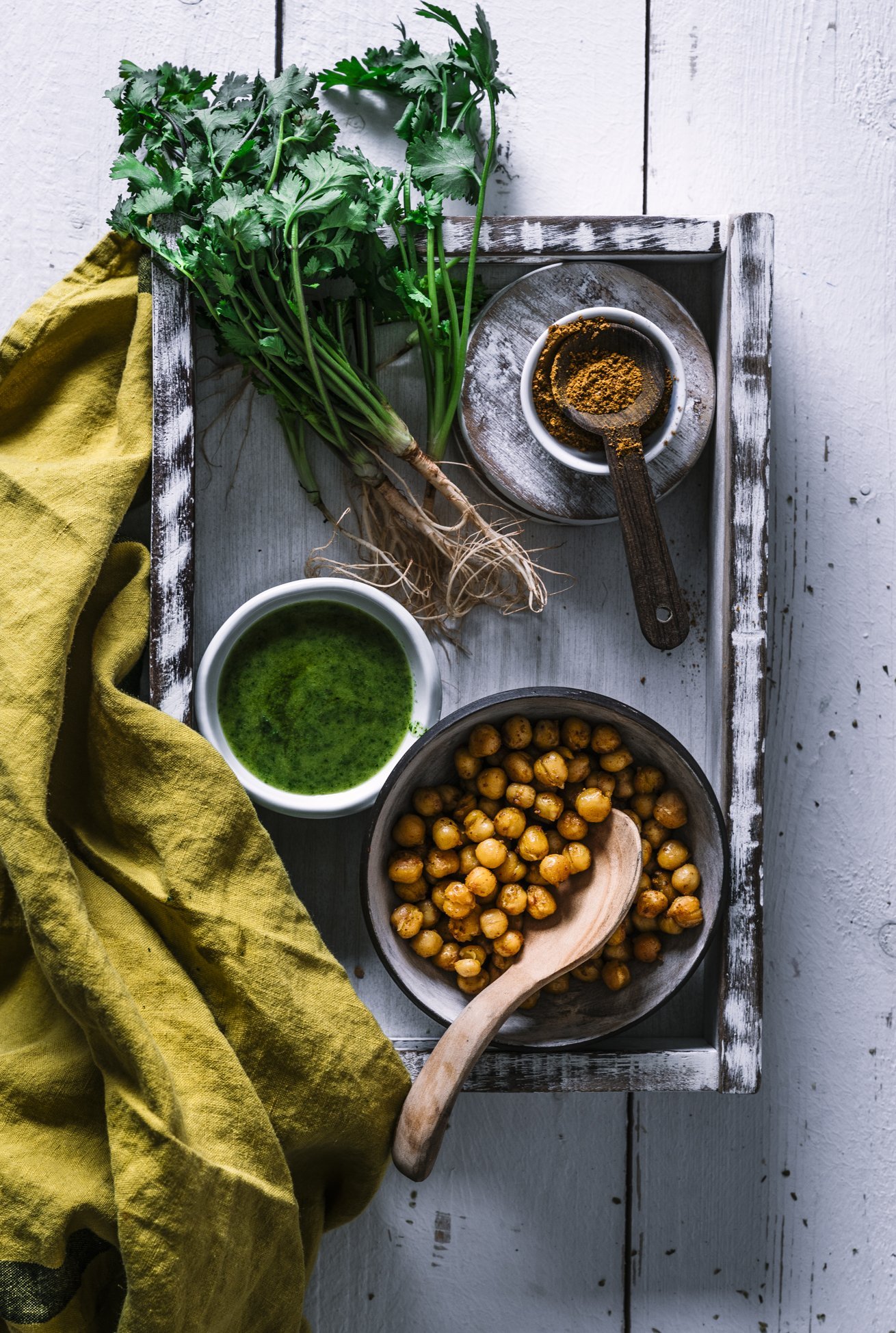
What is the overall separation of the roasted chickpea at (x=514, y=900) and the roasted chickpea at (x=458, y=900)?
1.3 inches

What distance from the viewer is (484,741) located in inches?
43.0

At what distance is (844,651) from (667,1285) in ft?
2.48

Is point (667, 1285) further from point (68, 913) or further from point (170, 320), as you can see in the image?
point (170, 320)

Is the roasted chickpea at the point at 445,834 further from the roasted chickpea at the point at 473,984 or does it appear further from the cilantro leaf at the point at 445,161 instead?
the cilantro leaf at the point at 445,161

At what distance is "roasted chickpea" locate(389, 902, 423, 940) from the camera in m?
1.08

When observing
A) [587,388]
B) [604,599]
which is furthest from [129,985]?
[587,388]

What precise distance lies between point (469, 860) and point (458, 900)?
0.04 meters

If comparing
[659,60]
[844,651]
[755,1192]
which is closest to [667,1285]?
[755,1192]

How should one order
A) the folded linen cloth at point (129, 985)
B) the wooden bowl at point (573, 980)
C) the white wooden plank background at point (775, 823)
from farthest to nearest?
the white wooden plank background at point (775, 823)
the wooden bowl at point (573, 980)
the folded linen cloth at point (129, 985)

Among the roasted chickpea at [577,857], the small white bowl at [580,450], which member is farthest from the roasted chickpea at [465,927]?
the small white bowl at [580,450]

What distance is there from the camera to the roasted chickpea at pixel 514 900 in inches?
42.9

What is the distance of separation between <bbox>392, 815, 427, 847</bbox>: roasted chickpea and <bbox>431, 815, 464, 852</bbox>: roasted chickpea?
0.01 m

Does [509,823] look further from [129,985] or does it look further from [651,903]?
[129,985]

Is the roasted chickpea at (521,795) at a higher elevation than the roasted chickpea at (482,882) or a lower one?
higher
